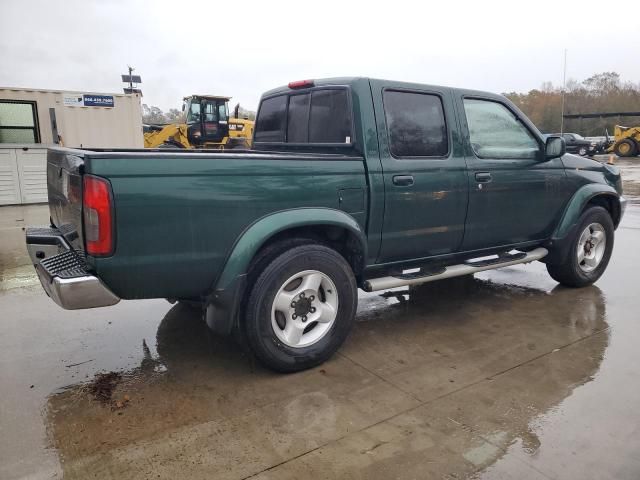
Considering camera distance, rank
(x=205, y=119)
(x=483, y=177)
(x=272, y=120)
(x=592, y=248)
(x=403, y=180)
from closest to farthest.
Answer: (x=403, y=180)
(x=483, y=177)
(x=272, y=120)
(x=592, y=248)
(x=205, y=119)

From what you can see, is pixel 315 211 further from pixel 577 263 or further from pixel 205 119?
pixel 205 119

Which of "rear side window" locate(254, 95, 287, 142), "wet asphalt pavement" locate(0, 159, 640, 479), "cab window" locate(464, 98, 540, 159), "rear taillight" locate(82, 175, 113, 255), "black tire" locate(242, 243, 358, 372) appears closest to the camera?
"wet asphalt pavement" locate(0, 159, 640, 479)

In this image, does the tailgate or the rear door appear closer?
the tailgate

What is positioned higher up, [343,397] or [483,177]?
[483,177]

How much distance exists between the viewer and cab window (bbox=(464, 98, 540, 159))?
4289mm

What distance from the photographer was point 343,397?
307cm

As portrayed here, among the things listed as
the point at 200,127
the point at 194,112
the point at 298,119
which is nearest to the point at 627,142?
the point at 200,127

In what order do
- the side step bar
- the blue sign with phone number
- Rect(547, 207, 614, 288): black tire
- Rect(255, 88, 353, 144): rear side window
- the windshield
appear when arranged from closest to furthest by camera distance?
the side step bar
Rect(255, 88, 353, 144): rear side window
Rect(547, 207, 614, 288): black tire
the blue sign with phone number
the windshield

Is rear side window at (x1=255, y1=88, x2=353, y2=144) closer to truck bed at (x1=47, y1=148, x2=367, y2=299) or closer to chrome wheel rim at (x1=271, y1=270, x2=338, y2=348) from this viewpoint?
truck bed at (x1=47, y1=148, x2=367, y2=299)

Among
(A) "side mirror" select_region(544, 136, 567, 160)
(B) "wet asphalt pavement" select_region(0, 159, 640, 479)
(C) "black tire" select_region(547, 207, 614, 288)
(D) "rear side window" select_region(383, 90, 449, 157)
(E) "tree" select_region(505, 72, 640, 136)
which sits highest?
(E) "tree" select_region(505, 72, 640, 136)

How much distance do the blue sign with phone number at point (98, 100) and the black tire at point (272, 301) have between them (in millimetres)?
13011

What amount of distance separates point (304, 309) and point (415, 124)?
1.69 meters

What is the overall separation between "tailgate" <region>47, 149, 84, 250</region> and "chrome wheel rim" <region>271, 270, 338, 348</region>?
1.25 m

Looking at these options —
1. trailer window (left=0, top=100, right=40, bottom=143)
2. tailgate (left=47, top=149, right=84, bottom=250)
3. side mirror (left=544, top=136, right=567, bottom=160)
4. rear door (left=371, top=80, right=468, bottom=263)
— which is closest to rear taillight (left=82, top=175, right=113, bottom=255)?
tailgate (left=47, top=149, right=84, bottom=250)
